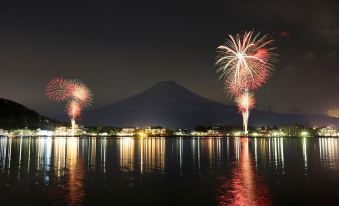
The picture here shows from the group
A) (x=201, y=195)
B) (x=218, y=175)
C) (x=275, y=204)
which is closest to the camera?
(x=275, y=204)

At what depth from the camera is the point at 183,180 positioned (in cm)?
4053

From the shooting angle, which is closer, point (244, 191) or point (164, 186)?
point (244, 191)

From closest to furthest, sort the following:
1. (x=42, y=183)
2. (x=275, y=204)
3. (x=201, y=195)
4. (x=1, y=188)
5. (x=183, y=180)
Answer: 1. (x=275, y=204)
2. (x=201, y=195)
3. (x=1, y=188)
4. (x=42, y=183)
5. (x=183, y=180)

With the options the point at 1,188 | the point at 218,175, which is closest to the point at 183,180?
the point at 218,175

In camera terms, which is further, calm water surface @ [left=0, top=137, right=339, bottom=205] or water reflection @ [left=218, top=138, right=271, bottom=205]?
calm water surface @ [left=0, top=137, right=339, bottom=205]

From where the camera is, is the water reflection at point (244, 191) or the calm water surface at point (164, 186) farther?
the calm water surface at point (164, 186)

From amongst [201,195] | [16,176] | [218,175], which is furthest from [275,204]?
[16,176]

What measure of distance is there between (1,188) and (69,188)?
575 cm

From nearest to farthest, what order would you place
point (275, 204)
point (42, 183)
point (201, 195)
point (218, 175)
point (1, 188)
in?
point (275, 204)
point (201, 195)
point (1, 188)
point (42, 183)
point (218, 175)

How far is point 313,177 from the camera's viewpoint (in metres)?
42.8

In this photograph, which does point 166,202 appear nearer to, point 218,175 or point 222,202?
point 222,202

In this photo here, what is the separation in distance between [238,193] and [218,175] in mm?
12593

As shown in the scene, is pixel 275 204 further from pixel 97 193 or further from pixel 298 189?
pixel 97 193

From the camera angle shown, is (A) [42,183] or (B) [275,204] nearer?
(B) [275,204]
